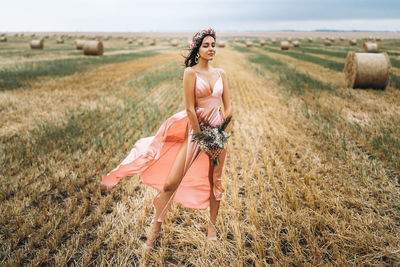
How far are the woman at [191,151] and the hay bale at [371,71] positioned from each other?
9.64m

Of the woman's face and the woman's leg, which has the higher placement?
the woman's face

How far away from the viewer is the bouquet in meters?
2.35

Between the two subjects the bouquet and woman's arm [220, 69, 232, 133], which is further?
woman's arm [220, 69, 232, 133]

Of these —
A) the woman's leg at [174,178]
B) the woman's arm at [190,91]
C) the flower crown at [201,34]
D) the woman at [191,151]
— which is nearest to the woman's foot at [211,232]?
the woman at [191,151]

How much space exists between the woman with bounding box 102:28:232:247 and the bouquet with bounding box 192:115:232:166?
0.23 feet

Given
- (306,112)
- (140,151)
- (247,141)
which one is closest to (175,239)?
(140,151)

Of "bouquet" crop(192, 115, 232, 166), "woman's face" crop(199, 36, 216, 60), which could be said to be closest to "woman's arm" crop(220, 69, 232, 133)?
"bouquet" crop(192, 115, 232, 166)

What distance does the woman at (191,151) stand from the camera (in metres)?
2.33

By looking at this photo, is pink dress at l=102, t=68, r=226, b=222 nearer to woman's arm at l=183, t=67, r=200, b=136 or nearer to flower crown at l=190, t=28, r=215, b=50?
woman's arm at l=183, t=67, r=200, b=136

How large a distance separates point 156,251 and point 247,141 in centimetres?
349

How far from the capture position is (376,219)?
2971 mm

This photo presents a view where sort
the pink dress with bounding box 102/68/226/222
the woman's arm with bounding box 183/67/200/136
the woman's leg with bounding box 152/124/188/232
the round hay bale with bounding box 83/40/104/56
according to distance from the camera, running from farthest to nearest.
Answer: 1. the round hay bale with bounding box 83/40/104/56
2. the pink dress with bounding box 102/68/226/222
3. the woman's leg with bounding box 152/124/188/232
4. the woman's arm with bounding box 183/67/200/136

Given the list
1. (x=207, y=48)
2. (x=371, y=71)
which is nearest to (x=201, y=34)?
(x=207, y=48)

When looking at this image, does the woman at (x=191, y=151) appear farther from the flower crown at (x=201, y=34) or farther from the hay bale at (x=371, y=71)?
the hay bale at (x=371, y=71)
